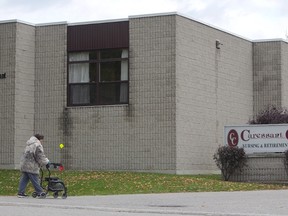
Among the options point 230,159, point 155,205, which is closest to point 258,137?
point 230,159

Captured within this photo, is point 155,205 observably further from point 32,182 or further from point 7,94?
point 7,94

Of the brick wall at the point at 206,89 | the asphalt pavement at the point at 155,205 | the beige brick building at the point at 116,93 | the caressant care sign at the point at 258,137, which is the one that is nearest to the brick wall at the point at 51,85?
the beige brick building at the point at 116,93

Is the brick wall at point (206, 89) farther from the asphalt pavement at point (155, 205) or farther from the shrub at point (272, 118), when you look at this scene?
the asphalt pavement at point (155, 205)

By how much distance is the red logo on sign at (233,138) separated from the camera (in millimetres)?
29594

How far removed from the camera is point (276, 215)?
48.2 ft

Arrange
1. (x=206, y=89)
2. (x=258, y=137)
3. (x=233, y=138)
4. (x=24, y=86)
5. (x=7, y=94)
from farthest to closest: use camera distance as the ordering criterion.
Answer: (x=206, y=89), (x=24, y=86), (x=7, y=94), (x=233, y=138), (x=258, y=137)

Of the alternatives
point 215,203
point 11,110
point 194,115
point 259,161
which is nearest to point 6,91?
point 11,110

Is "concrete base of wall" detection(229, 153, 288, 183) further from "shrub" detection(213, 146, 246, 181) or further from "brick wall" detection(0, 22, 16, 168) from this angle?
"brick wall" detection(0, 22, 16, 168)

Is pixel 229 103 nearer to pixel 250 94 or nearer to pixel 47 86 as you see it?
pixel 250 94

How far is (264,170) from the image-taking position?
28734 mm

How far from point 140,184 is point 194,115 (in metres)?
7.05

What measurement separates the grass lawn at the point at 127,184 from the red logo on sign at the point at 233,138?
9.71 ft

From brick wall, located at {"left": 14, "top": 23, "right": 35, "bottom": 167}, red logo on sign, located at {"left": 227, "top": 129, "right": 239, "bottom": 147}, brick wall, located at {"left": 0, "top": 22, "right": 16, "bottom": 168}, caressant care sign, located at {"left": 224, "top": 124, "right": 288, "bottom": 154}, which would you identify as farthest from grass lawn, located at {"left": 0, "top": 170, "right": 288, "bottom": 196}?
brick wall, located at {"left": 14, "top": 23, "right": 35, "bottom": 167}

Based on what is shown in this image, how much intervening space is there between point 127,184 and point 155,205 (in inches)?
275
